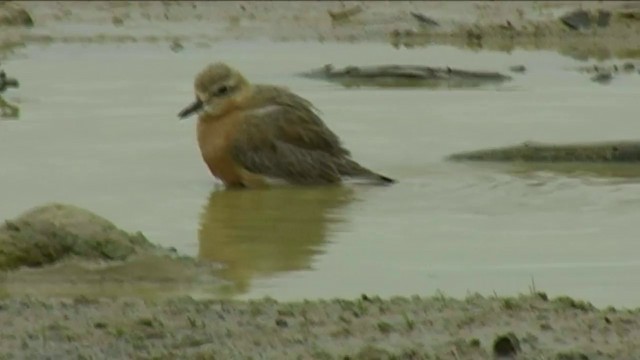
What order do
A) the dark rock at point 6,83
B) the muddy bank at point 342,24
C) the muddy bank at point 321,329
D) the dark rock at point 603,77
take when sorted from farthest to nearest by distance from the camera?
the muddy bank at point 342,24 < the dark rock at point 603,77 < the dark rock at point 6,83 < the muddy bank at point 321,329

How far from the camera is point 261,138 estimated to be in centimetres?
975

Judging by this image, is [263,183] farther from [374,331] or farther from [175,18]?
[175,18]

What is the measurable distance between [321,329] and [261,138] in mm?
3863

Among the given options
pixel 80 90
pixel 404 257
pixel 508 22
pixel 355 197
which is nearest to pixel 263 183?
pixel 355 197

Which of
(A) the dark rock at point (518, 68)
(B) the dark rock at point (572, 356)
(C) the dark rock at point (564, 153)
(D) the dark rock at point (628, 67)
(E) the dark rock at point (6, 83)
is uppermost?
(B) the dark rock at point (572, 356)

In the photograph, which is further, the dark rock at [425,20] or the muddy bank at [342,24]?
the dark rock at [425,20]

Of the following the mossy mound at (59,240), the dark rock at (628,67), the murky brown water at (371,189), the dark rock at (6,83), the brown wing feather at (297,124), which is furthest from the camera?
the dark rock at (628,67)

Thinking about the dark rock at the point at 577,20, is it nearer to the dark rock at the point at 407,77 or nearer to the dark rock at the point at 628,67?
the dark rock at the point at 628,67

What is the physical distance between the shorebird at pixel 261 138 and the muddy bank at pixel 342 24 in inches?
217

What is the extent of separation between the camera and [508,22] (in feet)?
54.6

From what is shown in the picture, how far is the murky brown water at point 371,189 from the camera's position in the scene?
7086mm

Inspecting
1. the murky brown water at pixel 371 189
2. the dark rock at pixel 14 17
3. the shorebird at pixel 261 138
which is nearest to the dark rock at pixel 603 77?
the murky brown water at pixel 371 189

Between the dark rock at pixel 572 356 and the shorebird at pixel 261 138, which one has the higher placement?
the dark rock at pixel 572 356

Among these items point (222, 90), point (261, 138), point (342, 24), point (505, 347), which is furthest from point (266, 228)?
point (342, 24)
